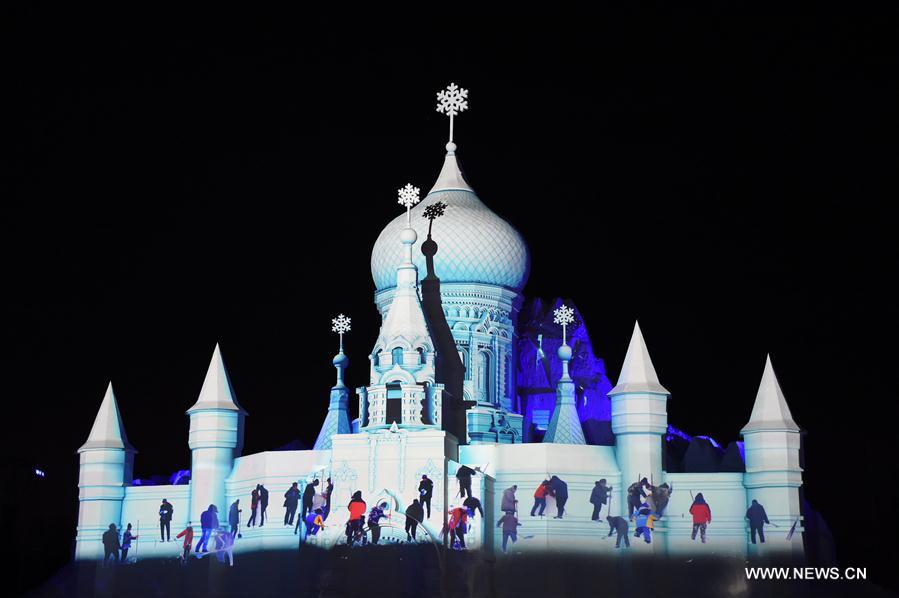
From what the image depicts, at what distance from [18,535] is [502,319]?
1607cm

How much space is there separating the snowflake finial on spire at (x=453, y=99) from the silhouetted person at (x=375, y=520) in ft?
43.4

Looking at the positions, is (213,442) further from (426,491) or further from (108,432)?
(426,491)

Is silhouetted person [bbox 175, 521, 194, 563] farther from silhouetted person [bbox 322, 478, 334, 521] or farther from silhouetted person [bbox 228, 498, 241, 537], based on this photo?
silhouetted person [bbox 322, 478, 334, 521]

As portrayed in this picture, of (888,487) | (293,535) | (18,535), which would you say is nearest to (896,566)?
(888,487)

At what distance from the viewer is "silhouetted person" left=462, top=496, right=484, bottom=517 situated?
125 feet

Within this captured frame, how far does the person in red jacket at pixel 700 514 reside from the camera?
127 feet

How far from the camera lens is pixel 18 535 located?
46.8m

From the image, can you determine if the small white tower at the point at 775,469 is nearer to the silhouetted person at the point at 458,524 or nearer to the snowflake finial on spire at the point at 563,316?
the silhouetted person at the point at 458,524

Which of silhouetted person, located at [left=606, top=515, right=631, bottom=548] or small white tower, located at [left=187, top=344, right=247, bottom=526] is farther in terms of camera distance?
small white tower, located at [left=187, top=344, right=247, bottom=526]

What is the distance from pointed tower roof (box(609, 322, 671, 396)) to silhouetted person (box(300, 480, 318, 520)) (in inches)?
313

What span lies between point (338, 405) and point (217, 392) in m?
4.92

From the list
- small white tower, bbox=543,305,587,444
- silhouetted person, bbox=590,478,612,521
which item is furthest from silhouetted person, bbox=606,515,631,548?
small white tower, bbox=543,305,587,444

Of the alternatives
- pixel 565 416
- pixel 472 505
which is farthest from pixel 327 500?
pixel 565 416

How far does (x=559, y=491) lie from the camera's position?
38.8m
